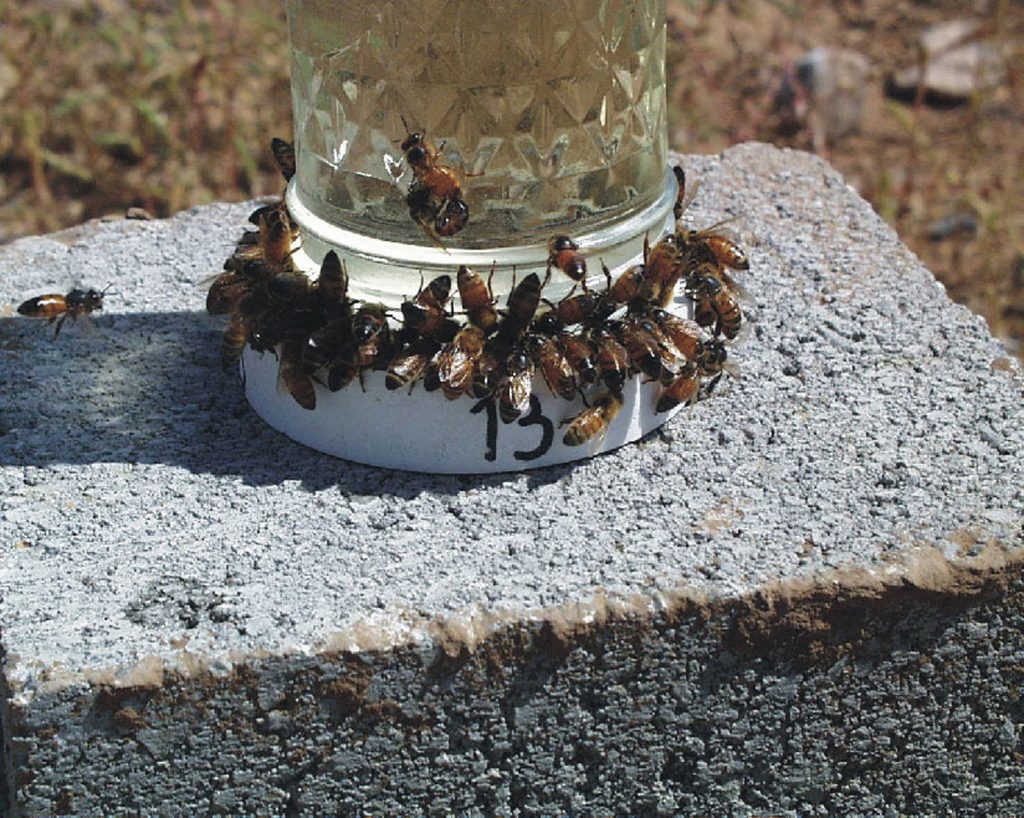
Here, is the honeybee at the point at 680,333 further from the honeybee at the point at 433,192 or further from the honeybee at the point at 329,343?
the honeybee at the point at 329,343

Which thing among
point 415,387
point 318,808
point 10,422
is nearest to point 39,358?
point 10,422

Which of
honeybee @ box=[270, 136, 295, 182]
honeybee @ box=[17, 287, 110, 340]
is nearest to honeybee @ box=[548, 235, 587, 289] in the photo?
honeybee @ box=[270, 136, 295, 182]

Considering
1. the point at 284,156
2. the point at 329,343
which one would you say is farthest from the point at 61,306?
the point at 329,343

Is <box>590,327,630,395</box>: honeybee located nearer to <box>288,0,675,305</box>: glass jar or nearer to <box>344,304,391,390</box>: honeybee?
<box>288,0,675,305</box>: glass jar

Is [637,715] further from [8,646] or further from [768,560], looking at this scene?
[8,646]

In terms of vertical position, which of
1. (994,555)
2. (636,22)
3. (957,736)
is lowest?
(957,736)

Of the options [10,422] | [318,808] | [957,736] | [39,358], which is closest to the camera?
[318,808]

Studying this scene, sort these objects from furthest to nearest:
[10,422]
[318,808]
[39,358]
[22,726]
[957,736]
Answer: [39,358] < [10,422] < [957,736] < [318,808] < [22,726]
